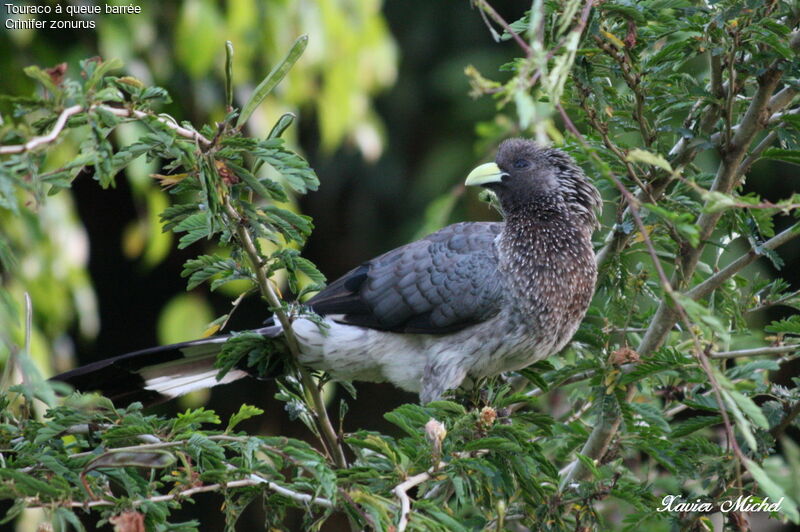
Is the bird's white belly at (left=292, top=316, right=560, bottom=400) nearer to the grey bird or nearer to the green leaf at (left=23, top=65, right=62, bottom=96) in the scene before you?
the grey bird

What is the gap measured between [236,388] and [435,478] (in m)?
4.84

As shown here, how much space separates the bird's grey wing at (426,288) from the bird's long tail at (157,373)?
316 millimetres

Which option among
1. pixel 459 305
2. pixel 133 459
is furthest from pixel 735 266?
pixel 133 459

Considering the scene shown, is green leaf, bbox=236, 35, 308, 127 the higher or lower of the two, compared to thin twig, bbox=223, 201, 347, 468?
higher

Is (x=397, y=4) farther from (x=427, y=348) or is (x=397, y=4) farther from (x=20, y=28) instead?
(x=427, y=348)

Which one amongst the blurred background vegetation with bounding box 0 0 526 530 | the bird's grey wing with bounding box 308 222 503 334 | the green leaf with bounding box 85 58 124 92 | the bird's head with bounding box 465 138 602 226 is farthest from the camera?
the blurred background vegetation with bounding box 0 0 526 530

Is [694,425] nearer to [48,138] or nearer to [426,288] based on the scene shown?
[426,288]

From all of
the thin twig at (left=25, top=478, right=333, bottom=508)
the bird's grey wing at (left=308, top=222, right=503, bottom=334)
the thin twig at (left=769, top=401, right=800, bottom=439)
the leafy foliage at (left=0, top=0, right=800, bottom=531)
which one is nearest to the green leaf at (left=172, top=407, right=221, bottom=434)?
the leafy foliage at (left=0, top=0, right=800, bottom=531)

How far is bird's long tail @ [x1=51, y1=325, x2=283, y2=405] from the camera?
281 cm

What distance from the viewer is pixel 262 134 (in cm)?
414

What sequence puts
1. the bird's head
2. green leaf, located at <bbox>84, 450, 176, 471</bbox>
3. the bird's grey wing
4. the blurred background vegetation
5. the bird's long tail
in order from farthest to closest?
1. the blurred background vegetation
2. the bird's head
3. the bird's grey wing
4. the bird's long tail
5. green leaf, located at <bbox>84, 450, 176, 471</bbox>

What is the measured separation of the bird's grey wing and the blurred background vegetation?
0.30m

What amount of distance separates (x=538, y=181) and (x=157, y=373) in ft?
4.65

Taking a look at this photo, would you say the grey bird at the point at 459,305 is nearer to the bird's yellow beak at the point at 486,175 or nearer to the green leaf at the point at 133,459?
the bird's yellow beak at the point at 486,175
